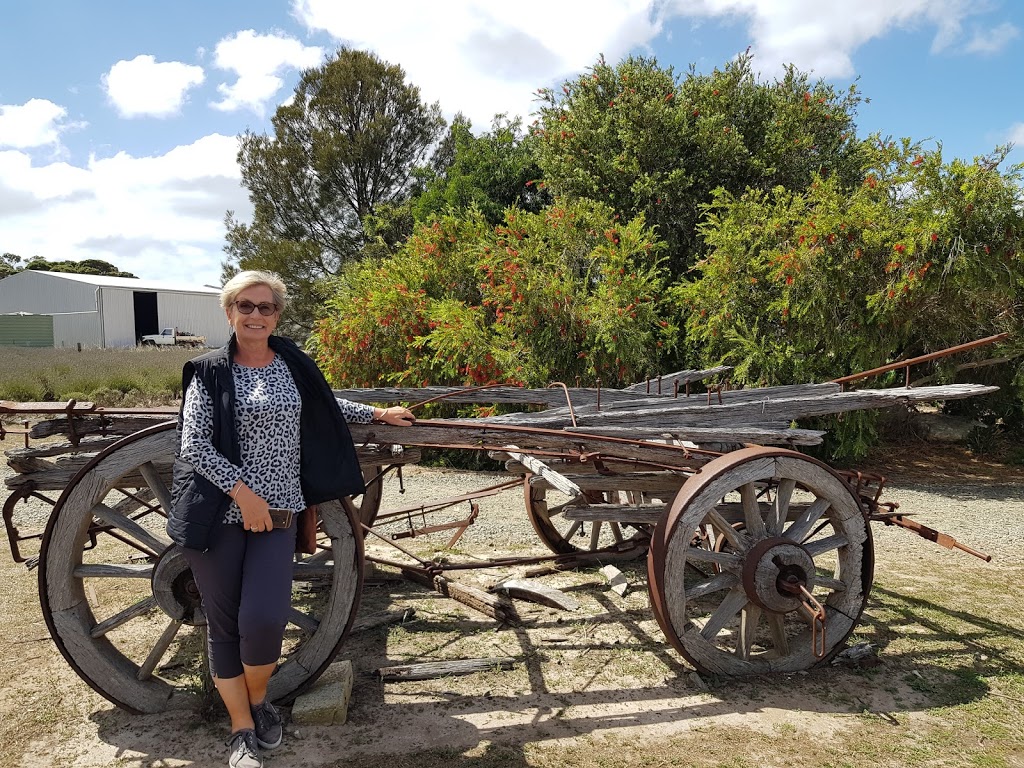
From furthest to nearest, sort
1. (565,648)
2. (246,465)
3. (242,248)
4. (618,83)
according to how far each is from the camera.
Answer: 1. (242,248)
2. (618,83)
3. (565,648)
4. (246,465)

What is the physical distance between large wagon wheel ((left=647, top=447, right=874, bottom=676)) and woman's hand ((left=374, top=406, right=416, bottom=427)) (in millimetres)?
1364

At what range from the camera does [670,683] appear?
3.75 meters

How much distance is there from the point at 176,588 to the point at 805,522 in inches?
124

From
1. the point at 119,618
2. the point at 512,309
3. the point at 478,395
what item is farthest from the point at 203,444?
the point at 512,309

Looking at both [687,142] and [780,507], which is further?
[687,142]

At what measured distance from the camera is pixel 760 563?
11.9ft

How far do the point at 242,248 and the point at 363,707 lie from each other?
810 inches

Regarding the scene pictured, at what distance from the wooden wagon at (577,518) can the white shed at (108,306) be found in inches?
1103

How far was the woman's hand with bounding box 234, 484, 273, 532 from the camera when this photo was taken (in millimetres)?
2707

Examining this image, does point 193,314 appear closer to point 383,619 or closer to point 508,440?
point 383,619

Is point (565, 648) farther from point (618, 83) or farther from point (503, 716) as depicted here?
point (618, 83)

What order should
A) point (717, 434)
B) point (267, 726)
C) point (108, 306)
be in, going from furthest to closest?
point (108, 306), point (717, 434), point (267, 726)

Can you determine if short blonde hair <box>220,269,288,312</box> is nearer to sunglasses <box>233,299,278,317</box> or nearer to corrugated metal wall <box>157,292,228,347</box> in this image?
sunglasses <box>233,299,278,317</box>

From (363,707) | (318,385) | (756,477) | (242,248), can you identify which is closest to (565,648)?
(363,707)
